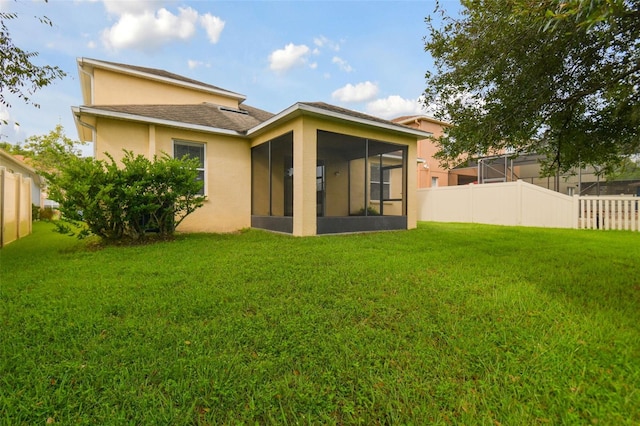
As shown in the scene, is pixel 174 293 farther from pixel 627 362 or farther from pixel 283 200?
pixel 283 200

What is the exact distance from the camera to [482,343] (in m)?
2.40

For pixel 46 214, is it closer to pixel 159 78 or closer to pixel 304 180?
pixel 159 78

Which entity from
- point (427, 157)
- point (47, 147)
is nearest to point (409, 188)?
point (427, 157)

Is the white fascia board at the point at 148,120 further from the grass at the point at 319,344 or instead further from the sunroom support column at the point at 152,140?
the grass at the point at 319,344

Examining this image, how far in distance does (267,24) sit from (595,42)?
8.08m

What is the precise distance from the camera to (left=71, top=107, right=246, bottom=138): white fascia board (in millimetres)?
7133

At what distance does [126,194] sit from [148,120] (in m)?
2.73

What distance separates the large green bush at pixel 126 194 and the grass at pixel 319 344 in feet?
5.61

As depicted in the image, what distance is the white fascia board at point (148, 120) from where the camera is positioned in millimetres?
7133

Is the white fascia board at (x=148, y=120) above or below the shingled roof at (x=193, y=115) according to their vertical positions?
below

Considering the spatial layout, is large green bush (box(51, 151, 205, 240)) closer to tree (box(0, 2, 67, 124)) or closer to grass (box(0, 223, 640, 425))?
tree (box(0, 2, 67, 124))

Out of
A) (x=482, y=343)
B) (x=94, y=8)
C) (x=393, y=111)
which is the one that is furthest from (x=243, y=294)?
(x=393, y=111)

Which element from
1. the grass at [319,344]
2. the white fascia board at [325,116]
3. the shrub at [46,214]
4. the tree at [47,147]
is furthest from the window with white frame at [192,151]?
the tree at [47,147]

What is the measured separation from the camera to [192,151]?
8961 millimetres
